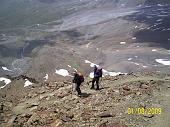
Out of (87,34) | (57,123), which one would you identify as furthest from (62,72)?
(57,123)

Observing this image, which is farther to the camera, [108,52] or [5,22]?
[5,22]

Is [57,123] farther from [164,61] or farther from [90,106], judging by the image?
[164,61]

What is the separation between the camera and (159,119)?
62.8 ft

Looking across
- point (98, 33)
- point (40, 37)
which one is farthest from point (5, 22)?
point (98, 33)

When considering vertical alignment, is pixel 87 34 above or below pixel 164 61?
below

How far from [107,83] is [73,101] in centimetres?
546

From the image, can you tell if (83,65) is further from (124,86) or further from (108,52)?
(124,86)

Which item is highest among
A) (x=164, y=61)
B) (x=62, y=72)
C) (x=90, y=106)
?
(x=90, y=106)
